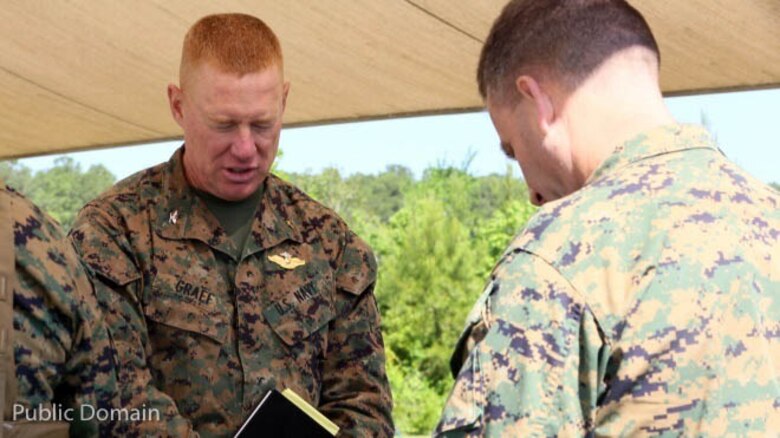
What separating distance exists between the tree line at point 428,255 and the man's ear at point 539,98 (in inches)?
850

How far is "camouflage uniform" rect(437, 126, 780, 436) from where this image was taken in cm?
142

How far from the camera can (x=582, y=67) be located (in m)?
1.60

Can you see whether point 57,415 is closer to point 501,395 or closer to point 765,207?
point 501,395

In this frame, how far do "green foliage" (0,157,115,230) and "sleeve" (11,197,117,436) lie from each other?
42.5 meters

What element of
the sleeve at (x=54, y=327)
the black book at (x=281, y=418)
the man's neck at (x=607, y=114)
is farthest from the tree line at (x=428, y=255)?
the man's neck at (x=607, y=114)

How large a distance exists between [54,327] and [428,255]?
98.8ft

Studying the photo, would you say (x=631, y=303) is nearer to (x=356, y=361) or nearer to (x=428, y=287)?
(x=356, y=361)

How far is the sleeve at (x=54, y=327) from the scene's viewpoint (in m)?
1.71

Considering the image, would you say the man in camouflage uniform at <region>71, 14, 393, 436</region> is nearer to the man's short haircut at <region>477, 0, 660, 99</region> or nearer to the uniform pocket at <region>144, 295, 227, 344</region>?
the uniform pocket at <region>144, 295, 227, 344</region>

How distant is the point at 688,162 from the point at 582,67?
19cm

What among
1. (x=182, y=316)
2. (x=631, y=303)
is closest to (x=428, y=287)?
(x=182, y=316)

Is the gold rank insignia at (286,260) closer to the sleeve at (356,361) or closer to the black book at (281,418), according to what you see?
the sleeve at (356,361)

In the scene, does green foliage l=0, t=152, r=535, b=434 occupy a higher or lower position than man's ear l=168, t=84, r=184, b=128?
lower
